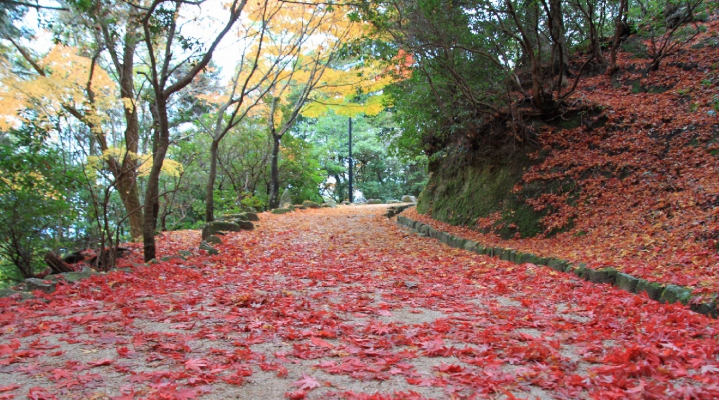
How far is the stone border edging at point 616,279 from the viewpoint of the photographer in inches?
129

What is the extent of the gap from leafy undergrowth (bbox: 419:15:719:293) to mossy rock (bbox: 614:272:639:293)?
0.14 meters

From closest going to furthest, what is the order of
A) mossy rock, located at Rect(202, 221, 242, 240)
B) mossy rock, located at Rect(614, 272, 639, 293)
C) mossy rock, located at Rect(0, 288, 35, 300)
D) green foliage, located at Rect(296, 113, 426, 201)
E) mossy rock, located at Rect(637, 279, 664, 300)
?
mossy rock, located at Rect(637, 279, 664, 300) → mossy rock, located at Rect(614, 272, 639, 293) → mossy rock, located at Rect(0, 288, 35, 300) → mossy rock, located at Rect(202, 221, 242, 240) → green foliage, located at Rect(296, 113, 426, 201)

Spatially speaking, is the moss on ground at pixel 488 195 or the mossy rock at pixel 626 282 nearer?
the mossy rock at pixel 626 282

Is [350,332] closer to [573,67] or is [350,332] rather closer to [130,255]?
[130,255]

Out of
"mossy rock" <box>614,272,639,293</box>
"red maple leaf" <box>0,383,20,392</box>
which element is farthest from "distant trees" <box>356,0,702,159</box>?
"red maple leaf" <box>0,383,20,392</box>

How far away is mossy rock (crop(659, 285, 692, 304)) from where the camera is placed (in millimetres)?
3391

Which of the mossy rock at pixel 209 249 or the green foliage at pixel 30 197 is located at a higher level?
the green foliage at pixel 30 197

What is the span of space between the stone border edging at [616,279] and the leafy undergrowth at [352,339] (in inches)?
6.1

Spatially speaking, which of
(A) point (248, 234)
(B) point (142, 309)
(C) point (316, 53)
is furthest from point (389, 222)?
(B) point (142, 309)

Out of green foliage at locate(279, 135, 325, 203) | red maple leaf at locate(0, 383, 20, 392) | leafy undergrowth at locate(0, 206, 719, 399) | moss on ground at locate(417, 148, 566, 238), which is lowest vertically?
leafy undergrowth at locate(0, 206, 719, 399)

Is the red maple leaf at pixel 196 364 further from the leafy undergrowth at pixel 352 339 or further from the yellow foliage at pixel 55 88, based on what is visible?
the yellow foliage at pixel 55 88

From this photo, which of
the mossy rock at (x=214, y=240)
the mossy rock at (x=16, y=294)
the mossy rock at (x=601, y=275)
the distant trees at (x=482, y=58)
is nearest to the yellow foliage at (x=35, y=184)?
the mossy rock at (x=16, y=294)

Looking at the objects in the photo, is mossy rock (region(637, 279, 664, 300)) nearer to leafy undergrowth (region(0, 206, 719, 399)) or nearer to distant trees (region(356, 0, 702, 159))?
leafy undergrowth (region(0, 206, 719, 399))

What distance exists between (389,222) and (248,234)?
14.5 feet
